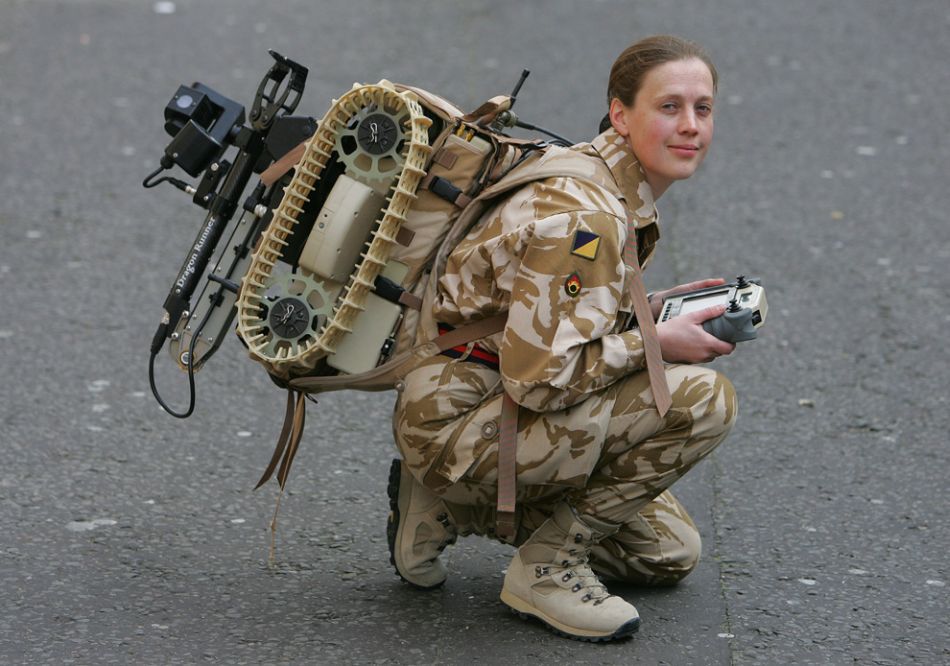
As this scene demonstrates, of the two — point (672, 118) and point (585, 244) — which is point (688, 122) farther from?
point (585, 244)

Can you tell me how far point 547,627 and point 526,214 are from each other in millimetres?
957

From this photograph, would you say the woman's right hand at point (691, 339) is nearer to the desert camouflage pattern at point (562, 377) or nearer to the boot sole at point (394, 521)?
the desert camouflage pattern at point (562, 377)

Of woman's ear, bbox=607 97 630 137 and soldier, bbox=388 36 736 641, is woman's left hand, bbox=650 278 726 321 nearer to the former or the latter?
soldier, bbox=388 36 736 641

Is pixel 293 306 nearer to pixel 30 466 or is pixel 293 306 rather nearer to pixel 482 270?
pixel 482 270

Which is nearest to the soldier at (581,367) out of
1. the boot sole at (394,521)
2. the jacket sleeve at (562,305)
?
the jacket sleeve at (562,305)

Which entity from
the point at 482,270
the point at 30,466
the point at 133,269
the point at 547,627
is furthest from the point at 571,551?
the point at 133,269

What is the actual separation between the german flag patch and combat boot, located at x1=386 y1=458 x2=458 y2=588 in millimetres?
792

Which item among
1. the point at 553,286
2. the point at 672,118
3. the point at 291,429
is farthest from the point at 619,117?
the point at 291,429

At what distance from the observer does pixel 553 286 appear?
118 inches

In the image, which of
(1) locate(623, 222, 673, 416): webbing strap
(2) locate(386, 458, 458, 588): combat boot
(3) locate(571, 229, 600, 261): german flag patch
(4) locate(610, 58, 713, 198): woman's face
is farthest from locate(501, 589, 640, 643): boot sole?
(4) locate(610, 58, 713, 198): woman's face

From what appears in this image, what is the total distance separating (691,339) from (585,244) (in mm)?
341

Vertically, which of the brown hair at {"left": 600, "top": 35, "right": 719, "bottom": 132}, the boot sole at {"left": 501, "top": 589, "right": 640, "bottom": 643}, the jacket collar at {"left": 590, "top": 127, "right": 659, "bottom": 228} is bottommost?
the boot sole at {"left": 501, "top": 589, "right": 640, "bottom": 643}

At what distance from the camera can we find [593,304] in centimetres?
304

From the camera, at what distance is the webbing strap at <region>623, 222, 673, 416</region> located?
10.3 feet
